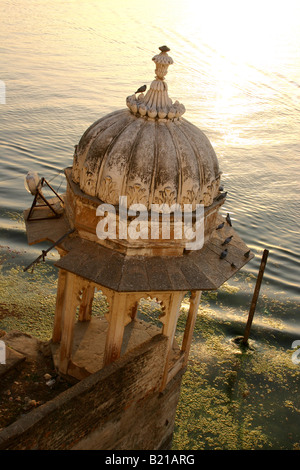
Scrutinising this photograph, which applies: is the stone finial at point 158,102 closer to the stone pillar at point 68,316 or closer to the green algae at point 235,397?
the stone pillar at point 68,316

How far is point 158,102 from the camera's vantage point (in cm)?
796

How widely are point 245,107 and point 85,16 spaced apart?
21.2 m

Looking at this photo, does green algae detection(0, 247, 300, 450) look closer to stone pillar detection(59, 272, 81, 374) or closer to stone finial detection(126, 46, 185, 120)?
stone pillar detection(59, 272, 81, 374)

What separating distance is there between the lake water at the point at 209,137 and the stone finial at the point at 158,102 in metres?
7.43

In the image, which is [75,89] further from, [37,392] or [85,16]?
[37,392]

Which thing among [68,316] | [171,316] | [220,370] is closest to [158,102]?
[171,316]

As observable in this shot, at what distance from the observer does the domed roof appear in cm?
755

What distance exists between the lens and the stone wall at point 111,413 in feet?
21.3

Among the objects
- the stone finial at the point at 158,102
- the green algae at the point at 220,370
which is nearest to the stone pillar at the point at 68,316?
the stone finial at the point at 158,102

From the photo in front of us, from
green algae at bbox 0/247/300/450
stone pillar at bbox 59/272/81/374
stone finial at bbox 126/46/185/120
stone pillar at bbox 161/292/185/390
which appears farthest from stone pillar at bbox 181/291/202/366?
stone finial at bbox 126/46/185/120

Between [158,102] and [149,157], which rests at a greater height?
[158,102]

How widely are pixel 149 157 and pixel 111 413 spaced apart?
4.12 meters

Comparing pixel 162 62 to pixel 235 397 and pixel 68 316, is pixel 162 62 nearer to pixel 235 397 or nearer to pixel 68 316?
pixel 68 316

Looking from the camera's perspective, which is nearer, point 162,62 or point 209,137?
point 162,62
